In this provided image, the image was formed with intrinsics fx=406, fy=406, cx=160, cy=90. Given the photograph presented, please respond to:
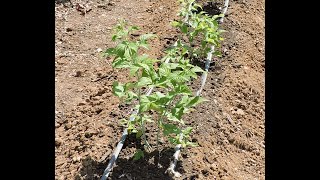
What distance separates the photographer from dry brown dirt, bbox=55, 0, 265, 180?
3.30 metres

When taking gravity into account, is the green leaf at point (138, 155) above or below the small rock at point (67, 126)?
above

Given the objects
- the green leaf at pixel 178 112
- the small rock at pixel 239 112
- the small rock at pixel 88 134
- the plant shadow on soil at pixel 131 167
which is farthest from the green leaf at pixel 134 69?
the small rock at pixel 239 112

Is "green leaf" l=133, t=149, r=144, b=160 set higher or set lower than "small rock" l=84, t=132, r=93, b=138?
higher

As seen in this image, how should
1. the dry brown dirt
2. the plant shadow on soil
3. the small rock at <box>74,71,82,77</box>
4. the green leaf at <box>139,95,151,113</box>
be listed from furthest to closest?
the small rock at <box>74,71,82,77</box>, the dry brown dirt, the plant shadow on soil, the green leaf at <box>139,95,151,113</box>

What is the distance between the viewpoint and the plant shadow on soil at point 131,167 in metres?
3.15

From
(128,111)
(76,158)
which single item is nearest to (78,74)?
(128,111)

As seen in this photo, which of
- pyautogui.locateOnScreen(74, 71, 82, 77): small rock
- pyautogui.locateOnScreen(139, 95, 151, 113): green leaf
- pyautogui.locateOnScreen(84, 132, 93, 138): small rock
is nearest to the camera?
pyautogui.locateOnScreen(139, 95, 151, 113): green leaf

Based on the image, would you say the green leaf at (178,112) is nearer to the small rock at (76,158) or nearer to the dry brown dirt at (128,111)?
the dry brown dirt at (128,111)

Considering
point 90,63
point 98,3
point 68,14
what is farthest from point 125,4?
point 90,63

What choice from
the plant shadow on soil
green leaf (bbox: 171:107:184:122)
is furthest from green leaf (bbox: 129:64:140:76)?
the plant shadow on soil

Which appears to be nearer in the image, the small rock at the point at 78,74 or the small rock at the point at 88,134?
the small rock at the point at 88,134

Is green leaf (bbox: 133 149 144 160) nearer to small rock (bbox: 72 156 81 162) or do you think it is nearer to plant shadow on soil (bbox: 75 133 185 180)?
plant shadow on soil (bbox: 75 133 185 180)

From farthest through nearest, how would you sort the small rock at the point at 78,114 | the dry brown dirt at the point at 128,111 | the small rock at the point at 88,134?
the small rock at the point at 78,114 → the small rock at the point at 88,134 → the dry brown dirt at the point at 128,111

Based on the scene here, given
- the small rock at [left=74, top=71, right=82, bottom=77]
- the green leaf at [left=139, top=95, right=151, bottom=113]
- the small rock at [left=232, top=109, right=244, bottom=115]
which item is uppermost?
the green leaf at [left=139, top=95, right=151, bottom=113]
